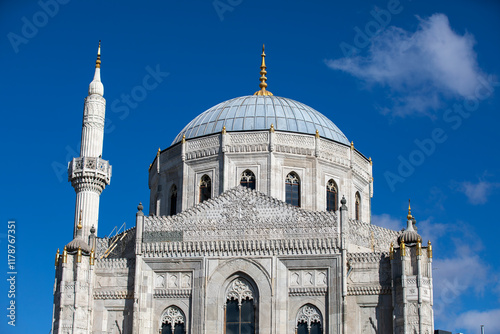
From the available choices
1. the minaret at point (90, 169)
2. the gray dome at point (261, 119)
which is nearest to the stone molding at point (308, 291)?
the gray dome at point (261, 119)

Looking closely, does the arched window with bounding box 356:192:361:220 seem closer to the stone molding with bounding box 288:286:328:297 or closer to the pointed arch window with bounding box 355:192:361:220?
the pointed arch window with bounding box 355:192:361:220

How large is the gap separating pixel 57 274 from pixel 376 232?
15.4m

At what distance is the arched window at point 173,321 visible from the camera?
40312mm

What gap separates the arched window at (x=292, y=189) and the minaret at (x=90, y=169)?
997 cm

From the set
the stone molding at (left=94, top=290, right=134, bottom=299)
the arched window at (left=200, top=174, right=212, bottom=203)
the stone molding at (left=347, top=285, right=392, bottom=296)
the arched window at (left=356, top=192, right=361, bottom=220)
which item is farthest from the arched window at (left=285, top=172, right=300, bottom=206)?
the stone molding at (left=94, top=290, right=134, bottom=299)

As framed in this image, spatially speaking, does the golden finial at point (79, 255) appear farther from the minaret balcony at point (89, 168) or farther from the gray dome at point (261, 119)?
the gray dome at point (261, 119)

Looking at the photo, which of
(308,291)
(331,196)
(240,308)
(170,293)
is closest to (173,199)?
(331,196)

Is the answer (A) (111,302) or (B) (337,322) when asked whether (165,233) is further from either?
(B) (337,322)

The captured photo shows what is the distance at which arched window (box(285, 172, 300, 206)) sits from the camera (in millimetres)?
46969

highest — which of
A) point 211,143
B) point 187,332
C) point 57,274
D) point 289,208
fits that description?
point 211,143

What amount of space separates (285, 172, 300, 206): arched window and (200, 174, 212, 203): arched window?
3.99 metres

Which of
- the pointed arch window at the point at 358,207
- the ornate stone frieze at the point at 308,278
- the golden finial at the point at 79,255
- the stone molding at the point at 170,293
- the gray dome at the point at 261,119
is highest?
the gray dome at the point at 261,119

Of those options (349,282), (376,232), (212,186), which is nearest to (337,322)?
(349,282)

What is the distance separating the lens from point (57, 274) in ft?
137
